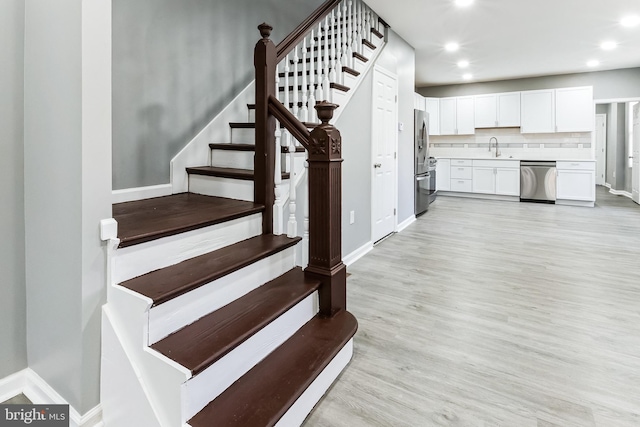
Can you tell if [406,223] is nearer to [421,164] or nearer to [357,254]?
[421,164]

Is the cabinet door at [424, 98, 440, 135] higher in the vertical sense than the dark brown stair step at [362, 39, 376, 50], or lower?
higher

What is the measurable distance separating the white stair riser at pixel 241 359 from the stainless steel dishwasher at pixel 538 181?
696 cm

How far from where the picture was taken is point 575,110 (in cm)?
714

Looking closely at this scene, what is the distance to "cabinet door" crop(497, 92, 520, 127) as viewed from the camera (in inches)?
303

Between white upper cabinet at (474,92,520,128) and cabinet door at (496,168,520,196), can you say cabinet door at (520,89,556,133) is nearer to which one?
white upper cabinet at (474,92,520,128)

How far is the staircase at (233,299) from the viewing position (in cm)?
131

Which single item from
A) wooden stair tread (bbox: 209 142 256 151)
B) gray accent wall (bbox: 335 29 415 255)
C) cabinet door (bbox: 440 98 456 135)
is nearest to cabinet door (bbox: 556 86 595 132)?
cabinet door (bbox: 440 98 456 135)

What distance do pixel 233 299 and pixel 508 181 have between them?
7.37 meters

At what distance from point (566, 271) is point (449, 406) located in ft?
8.08

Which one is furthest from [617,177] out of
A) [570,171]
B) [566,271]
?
[566,271]

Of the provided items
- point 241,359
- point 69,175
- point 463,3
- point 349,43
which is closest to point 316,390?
point 241,359

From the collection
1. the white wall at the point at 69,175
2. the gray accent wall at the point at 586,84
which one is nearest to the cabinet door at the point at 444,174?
the gray accent wall at the point at 586,84

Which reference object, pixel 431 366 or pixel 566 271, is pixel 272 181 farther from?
pixel 566 271

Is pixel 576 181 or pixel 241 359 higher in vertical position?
pixel 576 181
